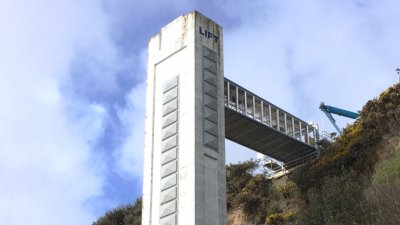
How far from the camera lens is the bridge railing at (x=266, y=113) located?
47.8 metres

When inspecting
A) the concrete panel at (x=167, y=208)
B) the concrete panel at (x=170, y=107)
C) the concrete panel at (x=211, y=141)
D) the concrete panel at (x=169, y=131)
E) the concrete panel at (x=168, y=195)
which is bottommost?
the concrete panel at (x=167, y=208)

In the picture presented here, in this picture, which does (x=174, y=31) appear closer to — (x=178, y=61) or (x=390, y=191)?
(x=178, y=61)

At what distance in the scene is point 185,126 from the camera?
40.0 meters

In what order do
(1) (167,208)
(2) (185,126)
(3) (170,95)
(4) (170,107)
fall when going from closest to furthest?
(1) (167,208)
(2) (185,126)
(4) (170,107)
(3) (170,95)

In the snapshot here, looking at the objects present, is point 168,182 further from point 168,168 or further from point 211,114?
point 211,114

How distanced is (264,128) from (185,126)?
1162 cm

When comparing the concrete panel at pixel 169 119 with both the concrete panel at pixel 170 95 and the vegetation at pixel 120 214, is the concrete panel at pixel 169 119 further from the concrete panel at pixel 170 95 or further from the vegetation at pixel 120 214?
the vegetation at pixel 120 214

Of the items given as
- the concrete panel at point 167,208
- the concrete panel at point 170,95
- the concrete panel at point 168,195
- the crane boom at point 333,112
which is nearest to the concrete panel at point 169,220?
the concrete panel at point 167,208

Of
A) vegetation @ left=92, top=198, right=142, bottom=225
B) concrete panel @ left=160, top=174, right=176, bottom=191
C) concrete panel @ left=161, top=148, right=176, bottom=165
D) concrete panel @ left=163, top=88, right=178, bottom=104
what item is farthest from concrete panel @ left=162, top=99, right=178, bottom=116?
vegetation @ left=92, top=198, right=142, bottom=225

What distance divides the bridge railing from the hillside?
98.3 inches

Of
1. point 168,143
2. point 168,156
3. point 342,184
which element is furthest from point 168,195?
point 342,184

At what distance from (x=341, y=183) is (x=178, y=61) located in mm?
12358

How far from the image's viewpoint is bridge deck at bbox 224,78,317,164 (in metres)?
48.0

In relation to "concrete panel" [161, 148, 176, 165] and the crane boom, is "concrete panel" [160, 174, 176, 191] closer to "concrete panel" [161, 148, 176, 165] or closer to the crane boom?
"concrete panel" [161, 148, 176, 165]
